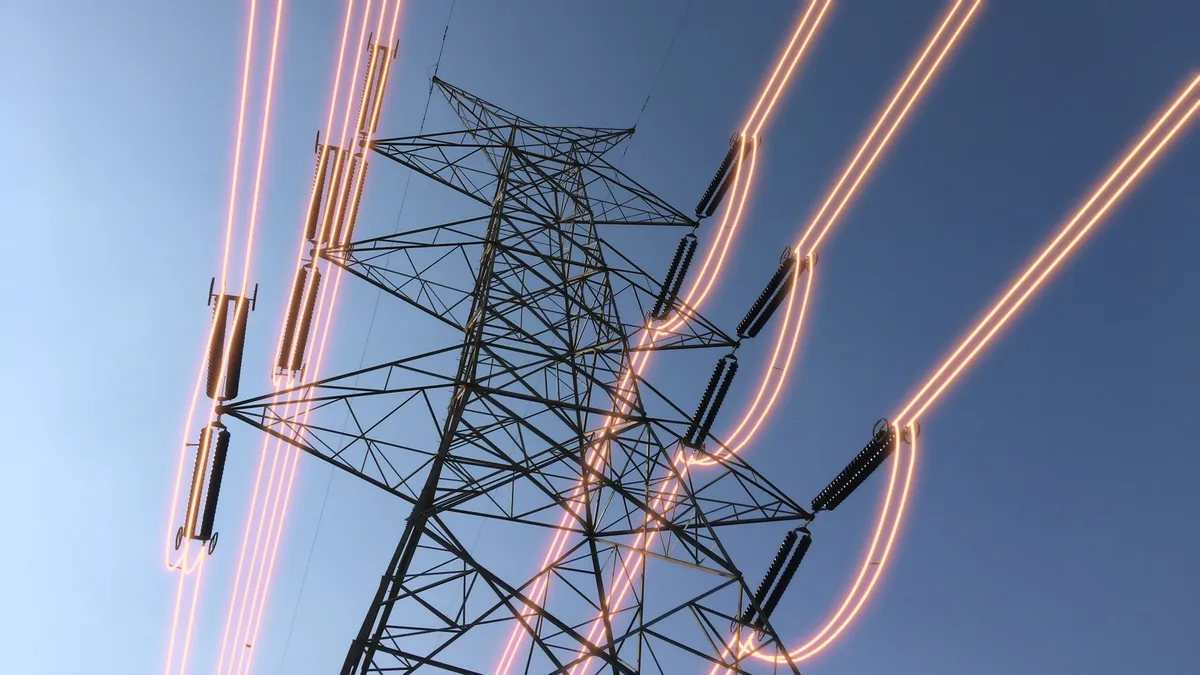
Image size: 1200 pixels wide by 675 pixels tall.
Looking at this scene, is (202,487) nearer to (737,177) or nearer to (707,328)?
(707,328)

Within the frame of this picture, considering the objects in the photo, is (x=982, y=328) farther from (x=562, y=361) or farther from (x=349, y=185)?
(x=349, y=185)

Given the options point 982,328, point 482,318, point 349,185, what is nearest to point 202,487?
point 482,318

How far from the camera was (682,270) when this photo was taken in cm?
1439

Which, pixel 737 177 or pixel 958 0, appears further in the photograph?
pixel 737 177

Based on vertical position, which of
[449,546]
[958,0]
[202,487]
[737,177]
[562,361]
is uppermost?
[737,177]

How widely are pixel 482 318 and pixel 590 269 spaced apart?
2.88m

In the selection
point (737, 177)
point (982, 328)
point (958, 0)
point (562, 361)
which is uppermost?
point (737, 177)

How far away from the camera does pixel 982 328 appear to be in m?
7.80

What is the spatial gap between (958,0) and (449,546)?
27.6 ft

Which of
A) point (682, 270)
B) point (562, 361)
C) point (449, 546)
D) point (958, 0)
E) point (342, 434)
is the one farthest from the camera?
point (682, 270)

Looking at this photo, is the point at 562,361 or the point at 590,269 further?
the point at 590,269

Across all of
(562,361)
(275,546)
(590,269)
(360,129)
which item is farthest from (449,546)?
(360,129)

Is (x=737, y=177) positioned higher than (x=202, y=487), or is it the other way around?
(x=737, y=177)

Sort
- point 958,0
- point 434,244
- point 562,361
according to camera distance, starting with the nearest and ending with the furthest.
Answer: point 958,0 → point 562,361 → point 434,244
